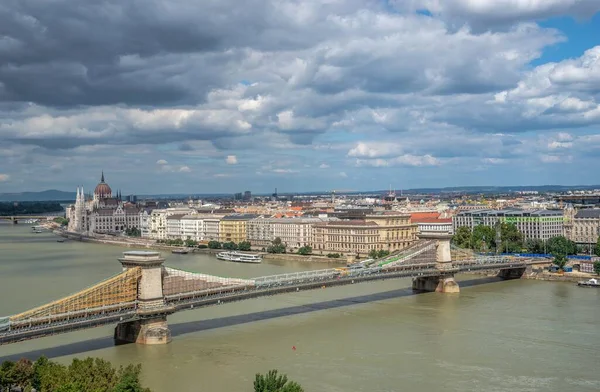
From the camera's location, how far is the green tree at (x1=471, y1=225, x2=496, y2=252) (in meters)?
56.2

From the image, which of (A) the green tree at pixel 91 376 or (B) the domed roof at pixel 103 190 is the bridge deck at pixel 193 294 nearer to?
(A) the green tree at pixel 91 376

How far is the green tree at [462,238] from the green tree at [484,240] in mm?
442

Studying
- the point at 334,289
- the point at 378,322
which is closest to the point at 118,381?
the point at 378,322

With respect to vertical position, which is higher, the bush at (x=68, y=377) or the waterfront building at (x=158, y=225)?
the waterfront building at (x=158, y=225)

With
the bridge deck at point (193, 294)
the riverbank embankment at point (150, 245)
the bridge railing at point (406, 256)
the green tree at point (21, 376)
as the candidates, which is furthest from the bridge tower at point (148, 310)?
the riverbank embankment at point (150, 245)

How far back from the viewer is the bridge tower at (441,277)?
1451 inches

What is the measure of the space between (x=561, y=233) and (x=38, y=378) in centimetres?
5778

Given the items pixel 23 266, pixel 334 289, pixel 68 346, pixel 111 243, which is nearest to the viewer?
pixel 68 346

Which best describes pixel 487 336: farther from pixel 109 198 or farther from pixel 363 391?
pixel 109 198

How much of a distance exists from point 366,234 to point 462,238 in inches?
315

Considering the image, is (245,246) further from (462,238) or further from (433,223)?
(462,238)

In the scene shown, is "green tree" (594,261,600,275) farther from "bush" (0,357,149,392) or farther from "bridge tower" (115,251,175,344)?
"bush" (0,357,149,392)

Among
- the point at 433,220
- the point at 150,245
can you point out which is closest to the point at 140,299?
the point at 433,220

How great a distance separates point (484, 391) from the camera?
18453 mm
